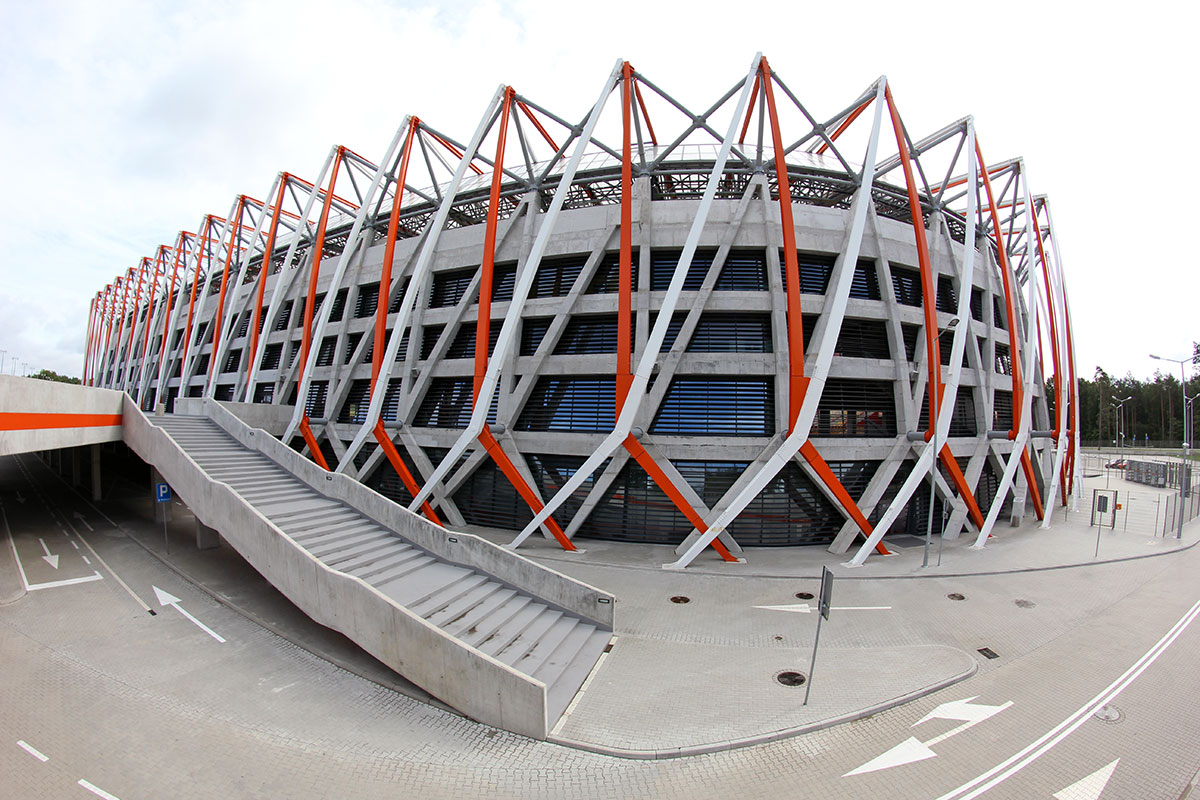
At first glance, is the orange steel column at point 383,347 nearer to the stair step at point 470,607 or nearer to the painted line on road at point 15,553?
the stair step at point 470,607

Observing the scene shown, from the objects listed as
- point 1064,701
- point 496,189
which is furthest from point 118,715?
point 496,189

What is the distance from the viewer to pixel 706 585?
610 inches

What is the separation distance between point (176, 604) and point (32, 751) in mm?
6791

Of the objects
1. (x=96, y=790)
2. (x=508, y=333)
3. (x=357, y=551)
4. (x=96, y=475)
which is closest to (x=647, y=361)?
(x=508, y=333)

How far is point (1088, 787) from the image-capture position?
7137mm

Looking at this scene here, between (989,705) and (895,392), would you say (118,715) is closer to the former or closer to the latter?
(989,705)

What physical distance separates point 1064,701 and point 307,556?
16.3 meters

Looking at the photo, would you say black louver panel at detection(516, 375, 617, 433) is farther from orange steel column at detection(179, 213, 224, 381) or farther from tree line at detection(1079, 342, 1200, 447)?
tree line at detection(1079, 342, 1200, 447)

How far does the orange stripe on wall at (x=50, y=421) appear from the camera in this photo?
1519 centimetres

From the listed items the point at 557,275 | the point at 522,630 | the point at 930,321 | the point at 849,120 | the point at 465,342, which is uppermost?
the point at 849,120

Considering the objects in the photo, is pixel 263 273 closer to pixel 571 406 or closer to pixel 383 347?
pixel 383 347

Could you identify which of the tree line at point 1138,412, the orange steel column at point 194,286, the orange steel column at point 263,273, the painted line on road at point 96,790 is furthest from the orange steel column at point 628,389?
the tree line at point 1138,412

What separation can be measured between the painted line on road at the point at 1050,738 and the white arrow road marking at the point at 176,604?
1537 cm

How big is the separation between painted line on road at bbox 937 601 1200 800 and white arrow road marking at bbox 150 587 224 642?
1537 cm
